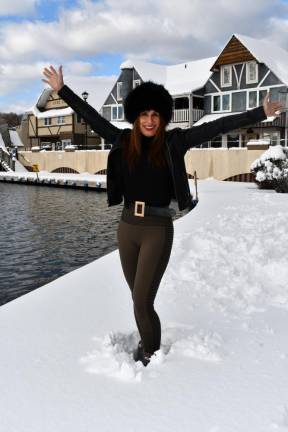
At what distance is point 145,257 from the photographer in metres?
3.28

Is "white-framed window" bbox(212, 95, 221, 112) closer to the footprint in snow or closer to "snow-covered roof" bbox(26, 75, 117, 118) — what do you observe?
"snow-covered roof" bbox(26, 75, 117, 118)

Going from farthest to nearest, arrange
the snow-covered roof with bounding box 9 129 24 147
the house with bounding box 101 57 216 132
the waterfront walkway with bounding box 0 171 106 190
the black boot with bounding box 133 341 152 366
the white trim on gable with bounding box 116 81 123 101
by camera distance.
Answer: the snow-covered roof with bounding box 9 129 24 147 → the white trim on gable with bounding box 116 81 123 101 → the house with bounding box 101 57 216 132 → the waterfront walkway with bounding box 0 171 106 190 → the black boot with bounding box 133 341 152 366

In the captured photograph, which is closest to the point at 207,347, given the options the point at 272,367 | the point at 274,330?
the point at 272,367

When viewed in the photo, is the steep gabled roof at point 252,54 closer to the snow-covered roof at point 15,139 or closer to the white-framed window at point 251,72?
the white-framed window at point 251,72

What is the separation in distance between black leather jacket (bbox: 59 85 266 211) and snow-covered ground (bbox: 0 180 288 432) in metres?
1.18

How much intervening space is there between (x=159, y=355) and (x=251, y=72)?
114 feet

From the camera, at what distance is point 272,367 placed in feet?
10.8

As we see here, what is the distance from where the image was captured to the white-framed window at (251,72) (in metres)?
34.8

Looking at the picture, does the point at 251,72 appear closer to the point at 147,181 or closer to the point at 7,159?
the point at 7,159

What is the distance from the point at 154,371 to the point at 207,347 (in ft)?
1.76

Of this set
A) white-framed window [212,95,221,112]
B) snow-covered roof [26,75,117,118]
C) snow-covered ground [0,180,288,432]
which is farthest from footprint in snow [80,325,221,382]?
snow-covered roof [26,75,117,118]

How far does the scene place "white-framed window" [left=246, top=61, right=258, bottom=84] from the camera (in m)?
34.8

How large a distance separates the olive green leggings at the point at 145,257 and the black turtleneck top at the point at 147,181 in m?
0.14

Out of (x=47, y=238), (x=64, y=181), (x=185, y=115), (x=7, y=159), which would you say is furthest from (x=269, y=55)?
(x=47, y=238)
